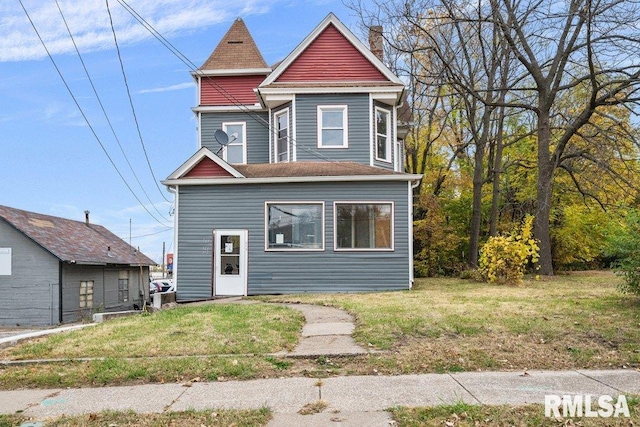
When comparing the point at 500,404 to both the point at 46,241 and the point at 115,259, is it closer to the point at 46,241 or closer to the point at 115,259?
the point at 46,241

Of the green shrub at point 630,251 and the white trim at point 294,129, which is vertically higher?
the white trim at point 294,129

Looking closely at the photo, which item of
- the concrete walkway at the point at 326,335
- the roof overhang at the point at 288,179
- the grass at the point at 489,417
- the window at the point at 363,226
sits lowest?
the grass at the point at 489,417

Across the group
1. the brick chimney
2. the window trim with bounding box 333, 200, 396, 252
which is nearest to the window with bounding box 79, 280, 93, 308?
the window trim with bounding box 333, 200, 396, 252

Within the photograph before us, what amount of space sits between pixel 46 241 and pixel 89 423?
20.6 m

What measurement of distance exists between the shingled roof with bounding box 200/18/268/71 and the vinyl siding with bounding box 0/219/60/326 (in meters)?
11.0

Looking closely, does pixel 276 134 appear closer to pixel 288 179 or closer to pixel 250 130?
pixel 250 130

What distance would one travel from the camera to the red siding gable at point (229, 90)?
21250mm

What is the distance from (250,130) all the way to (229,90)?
2.13 metres

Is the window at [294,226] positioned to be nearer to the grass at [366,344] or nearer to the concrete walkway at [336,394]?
the grass at [366,344]

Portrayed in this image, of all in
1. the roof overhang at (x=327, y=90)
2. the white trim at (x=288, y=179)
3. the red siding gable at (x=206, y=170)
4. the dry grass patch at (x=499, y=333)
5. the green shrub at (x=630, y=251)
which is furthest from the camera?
the roof overhang at (x=327, y=90)

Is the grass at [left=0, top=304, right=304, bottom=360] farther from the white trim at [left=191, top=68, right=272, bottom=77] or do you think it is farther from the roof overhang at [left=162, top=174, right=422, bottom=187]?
the white trim at [left=191, top=68, right=272, bottom=77]

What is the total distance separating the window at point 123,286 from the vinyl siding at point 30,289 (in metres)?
6.21

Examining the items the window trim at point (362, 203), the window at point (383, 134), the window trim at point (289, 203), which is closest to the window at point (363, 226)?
the window trim at point (362, 203)

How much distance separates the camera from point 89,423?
4.73m
